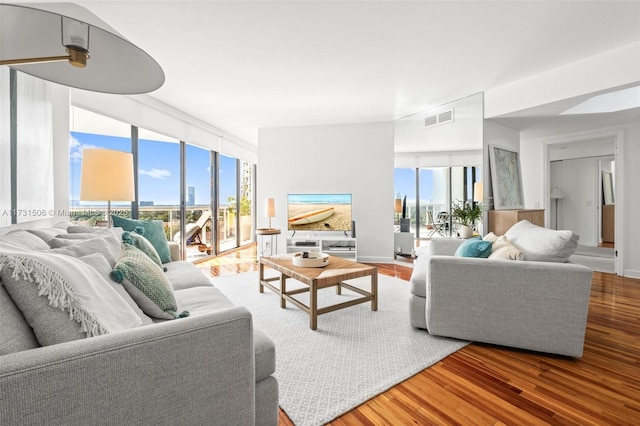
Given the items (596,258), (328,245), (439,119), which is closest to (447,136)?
(439,119)

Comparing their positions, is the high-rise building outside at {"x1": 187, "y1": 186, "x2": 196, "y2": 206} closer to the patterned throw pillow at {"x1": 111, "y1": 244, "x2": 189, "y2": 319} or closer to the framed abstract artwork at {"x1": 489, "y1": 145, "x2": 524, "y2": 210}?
the patterned throw pillow at {"x1": 111, "y1": 244, "x2": 189, "y2": 319}

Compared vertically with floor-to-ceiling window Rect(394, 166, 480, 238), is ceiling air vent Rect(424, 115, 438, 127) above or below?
above

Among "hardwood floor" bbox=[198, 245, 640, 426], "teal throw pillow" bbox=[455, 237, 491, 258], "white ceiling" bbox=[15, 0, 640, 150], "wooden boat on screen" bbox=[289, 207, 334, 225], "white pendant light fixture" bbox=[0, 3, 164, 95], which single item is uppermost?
"white ceiling" bbox=[15, 0, 640, 150]

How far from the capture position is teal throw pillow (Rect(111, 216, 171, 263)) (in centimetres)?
266

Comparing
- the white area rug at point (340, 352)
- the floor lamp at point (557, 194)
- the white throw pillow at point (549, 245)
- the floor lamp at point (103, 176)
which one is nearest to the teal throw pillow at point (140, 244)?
the floor lamp at point (103, 176)

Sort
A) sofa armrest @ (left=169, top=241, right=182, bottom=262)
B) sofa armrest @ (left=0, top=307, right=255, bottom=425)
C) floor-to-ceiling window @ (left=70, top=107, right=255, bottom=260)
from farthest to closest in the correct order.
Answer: floor-to-ceiling window @ (left=70, top=107, right=255, bottom=260) < sofa armrest @ (left=169, top=241, right=182, bottom=262) < sofa armrest @ (left=0, top=307, right=255, bottom=425)

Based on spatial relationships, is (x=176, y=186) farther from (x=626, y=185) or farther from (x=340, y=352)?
(x=626, y=185)

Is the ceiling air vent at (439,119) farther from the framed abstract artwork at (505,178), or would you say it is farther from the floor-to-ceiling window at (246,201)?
the floor-to-ceiling window at (246,201)

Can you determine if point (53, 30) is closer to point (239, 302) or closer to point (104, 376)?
point (104, 376)

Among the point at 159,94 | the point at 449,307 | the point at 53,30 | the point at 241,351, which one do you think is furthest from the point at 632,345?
the point at 159,94

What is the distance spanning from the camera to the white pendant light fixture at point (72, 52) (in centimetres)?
76

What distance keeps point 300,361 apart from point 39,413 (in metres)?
1.39

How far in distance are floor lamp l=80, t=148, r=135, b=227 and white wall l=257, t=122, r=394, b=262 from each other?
9.31 feet

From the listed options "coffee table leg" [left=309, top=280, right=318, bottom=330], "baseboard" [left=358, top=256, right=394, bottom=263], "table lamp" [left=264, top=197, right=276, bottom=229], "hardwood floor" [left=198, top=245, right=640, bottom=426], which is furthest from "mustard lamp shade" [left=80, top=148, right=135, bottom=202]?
"baseboard" [left=358, top=256, right=394, bottom=263]
